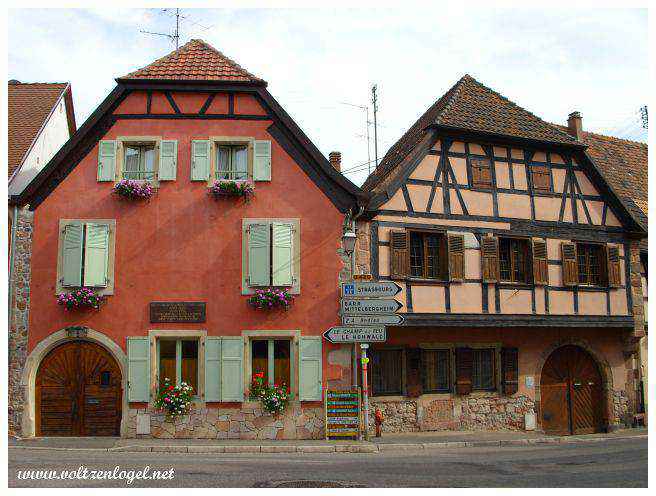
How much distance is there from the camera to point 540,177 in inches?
774

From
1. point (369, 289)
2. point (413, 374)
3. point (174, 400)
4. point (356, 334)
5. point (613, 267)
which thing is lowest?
point (174, 400)

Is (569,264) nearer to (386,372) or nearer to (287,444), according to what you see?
(386,372)

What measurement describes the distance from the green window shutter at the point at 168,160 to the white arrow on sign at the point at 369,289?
197 inches

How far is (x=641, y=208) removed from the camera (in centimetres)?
2227

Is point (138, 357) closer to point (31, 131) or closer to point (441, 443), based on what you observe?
point (441, 443)

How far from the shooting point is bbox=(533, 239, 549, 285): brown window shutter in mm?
19047

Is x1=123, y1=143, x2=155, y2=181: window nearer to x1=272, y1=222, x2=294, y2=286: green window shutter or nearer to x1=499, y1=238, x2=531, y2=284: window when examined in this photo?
x1=272, y1=222, x2=294, y2=286: green window shutter

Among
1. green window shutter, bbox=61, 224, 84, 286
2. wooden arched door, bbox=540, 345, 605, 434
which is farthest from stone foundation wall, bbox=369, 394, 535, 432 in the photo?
green window shutter, bbox=61, 224, 84, 286

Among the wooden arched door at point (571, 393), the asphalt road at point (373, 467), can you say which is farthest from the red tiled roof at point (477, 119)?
the asphalt road at point (373, 467)

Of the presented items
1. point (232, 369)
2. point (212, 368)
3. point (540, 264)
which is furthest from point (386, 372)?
point (540, 264)

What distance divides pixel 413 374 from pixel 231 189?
6.41 m

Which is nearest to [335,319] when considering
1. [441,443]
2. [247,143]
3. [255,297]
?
[255,297]

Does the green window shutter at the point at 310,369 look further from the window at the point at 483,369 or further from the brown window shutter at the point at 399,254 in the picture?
the window at the point at 483,369

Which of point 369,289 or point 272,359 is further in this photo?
point 272,359
